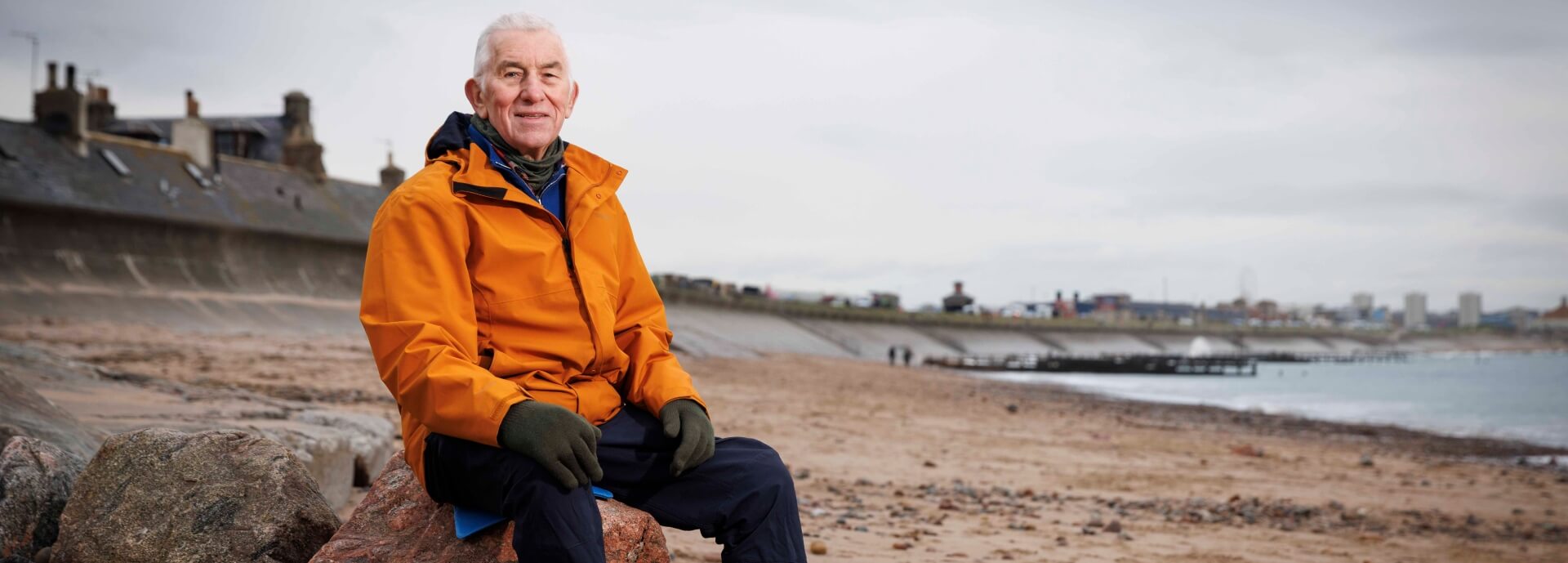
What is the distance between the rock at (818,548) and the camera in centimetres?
641

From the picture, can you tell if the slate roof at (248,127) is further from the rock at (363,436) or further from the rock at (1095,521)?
the rock at (1095,521)

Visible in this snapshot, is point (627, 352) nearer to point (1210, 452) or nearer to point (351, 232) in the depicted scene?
point (1210, 452)

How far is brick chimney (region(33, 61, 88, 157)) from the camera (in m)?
36.7

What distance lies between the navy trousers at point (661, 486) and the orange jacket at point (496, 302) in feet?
0.25

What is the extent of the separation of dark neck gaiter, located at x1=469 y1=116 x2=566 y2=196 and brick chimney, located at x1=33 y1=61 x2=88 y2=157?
40713 millimetres

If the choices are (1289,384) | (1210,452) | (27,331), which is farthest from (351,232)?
(1289,384)

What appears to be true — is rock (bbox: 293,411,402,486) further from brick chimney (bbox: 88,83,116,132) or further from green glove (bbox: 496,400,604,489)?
brick chimney (bbox: 88,83,116,132)

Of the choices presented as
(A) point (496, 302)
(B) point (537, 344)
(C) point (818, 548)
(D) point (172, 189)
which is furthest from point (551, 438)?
(D) point (172, 189)

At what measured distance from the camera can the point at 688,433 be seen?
3.29 meters

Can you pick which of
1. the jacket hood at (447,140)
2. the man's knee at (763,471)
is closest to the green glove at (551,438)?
the man's knee at (763,471)

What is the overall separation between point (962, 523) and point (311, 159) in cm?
4586

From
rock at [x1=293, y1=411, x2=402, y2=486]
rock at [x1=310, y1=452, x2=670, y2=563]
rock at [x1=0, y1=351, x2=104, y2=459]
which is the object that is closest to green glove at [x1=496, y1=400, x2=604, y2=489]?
rock at [x1=310, y1=452, x2=670, y2=563]

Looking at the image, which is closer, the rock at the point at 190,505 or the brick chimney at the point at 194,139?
the rock at the point at 190,505

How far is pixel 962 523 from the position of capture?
8.09m
